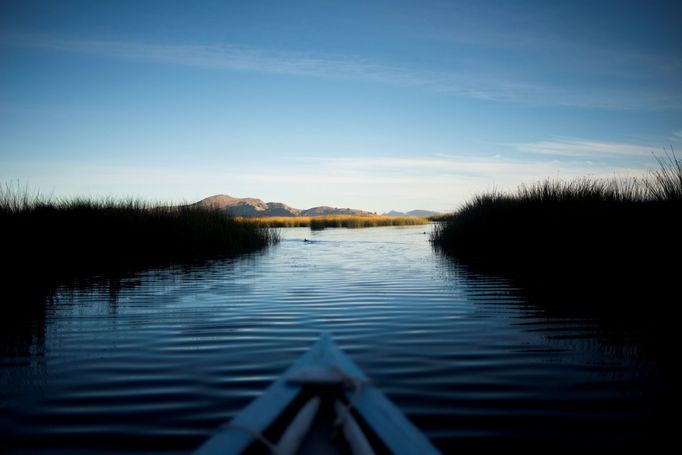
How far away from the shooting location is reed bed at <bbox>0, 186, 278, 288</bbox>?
37.0ft

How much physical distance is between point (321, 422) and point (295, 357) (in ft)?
7.62

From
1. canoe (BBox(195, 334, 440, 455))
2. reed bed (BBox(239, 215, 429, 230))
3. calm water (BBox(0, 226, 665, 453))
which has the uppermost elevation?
reed bed (BBox(239, 215, 429, 230))

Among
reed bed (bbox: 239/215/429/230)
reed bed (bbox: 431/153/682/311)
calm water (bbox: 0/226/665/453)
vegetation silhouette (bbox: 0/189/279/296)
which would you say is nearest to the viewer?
calm water (bbox: 0/226/665/453)

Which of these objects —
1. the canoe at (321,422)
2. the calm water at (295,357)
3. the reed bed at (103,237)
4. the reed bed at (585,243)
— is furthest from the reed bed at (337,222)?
the canoe at (321,422)

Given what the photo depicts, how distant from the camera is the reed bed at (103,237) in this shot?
444 inches

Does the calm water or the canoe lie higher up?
the canoe

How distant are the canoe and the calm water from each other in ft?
2.24

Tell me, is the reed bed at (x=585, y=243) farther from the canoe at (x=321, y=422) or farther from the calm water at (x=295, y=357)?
the canoe at (x=321, y=422)

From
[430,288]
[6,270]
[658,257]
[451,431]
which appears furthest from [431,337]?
[6,270]

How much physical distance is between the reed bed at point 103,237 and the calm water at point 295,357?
14.2 feet

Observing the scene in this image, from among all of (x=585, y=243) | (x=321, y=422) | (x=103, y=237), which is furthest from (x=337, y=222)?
(x=321, y=422)

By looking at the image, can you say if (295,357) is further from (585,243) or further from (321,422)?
(585,243)

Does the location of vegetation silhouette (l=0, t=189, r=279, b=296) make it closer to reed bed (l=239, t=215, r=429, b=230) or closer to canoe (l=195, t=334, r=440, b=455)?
canoe (l=195, t=334, r=440, b=455)

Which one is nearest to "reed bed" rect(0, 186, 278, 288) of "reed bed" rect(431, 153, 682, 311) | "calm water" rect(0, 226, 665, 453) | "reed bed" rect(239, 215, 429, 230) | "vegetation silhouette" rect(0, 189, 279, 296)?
"vegetation silhouette" rect(0, 189, 279, 296)
